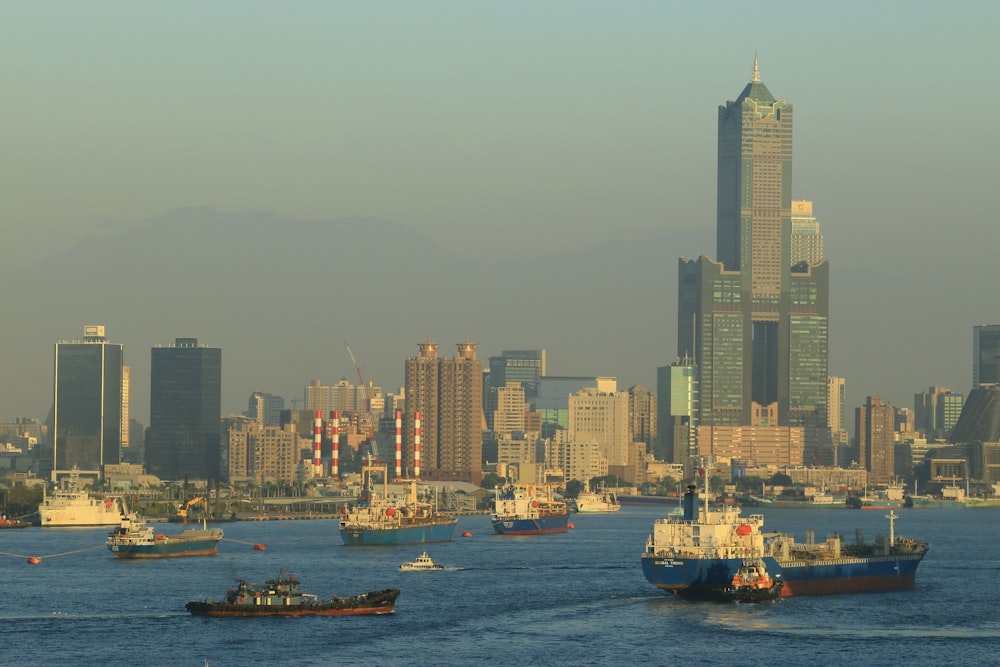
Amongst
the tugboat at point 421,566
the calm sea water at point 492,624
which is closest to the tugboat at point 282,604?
the calm sea water at point 492,624

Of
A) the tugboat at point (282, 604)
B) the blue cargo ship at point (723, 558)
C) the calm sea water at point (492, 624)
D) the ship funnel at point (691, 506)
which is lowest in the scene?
the calm sea water at point (492, 624)

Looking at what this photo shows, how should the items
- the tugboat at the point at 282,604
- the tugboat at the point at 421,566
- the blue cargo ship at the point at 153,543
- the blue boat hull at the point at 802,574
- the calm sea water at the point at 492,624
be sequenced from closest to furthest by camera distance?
the calm sea water at the point at 492,624
the tugboat at the point at 282,604
the blue boat hull at the point at 802,574
the tugboat at the point at 421,566
the blue cargo ship at the point at 153,543

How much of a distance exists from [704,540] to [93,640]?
41.8 m

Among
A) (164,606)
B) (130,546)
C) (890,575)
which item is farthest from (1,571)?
(890,575)

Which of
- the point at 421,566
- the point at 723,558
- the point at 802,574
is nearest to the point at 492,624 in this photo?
the point at 723,558

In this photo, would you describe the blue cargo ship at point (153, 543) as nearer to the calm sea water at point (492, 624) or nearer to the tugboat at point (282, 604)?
the calm sea water at point (492, 624)

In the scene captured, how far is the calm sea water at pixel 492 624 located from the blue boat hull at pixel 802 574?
1580 mm

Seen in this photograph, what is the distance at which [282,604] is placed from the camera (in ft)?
377

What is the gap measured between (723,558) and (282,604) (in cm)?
2985

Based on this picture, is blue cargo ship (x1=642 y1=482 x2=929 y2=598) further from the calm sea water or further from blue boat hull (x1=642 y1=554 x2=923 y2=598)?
the calm sea water

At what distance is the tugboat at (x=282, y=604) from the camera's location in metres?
115

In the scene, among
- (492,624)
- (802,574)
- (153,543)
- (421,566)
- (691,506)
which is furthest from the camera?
(153,543)

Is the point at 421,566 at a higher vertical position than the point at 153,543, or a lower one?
lower

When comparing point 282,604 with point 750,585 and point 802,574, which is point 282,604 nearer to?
point 750,585
